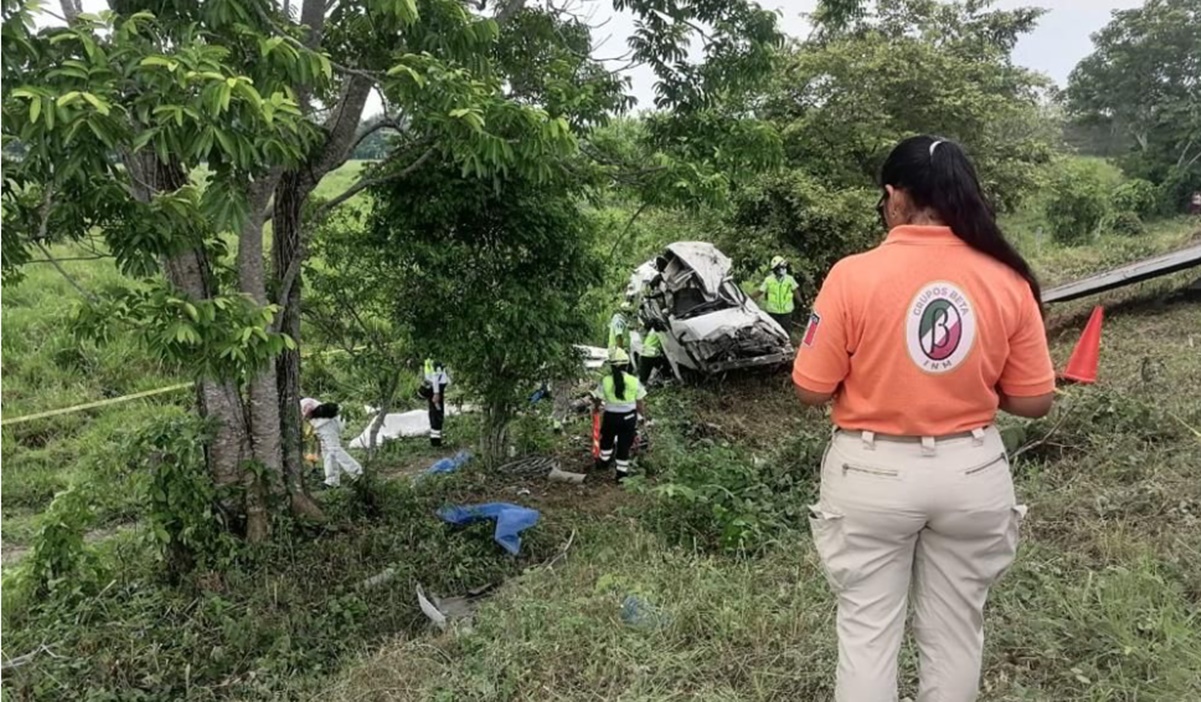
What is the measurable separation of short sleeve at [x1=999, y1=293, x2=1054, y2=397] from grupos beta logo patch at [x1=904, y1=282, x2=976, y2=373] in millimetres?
178

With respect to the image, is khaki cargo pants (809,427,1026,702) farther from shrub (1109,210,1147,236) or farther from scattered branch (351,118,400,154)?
shrub (1109,210,1147,236)

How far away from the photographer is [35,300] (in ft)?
46.0

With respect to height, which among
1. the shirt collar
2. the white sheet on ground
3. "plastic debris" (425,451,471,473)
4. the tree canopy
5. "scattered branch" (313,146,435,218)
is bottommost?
the white sheet on ground

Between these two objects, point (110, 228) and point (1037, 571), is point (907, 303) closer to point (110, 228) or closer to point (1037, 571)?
point (1037, 571)

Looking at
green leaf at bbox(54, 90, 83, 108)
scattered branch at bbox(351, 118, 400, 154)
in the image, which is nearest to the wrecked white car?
scattered branch at bbox(351, 118, 400, 154)

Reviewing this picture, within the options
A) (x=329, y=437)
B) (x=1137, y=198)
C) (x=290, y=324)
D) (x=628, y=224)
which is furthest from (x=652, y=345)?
(x=1137, y=198)

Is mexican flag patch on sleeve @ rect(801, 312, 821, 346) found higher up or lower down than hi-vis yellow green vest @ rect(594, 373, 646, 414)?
higher up

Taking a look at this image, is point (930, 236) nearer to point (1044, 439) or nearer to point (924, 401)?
point (924, 401)

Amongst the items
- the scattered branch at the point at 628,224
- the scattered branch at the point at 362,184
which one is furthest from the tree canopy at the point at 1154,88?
the scattered branch at the point at 362,184

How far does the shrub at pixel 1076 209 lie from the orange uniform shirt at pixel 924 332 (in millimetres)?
23096

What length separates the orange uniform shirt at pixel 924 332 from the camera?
1975 mm

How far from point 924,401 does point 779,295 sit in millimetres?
9678

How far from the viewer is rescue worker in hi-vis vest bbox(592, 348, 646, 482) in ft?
25.6

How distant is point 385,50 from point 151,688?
3603mm
